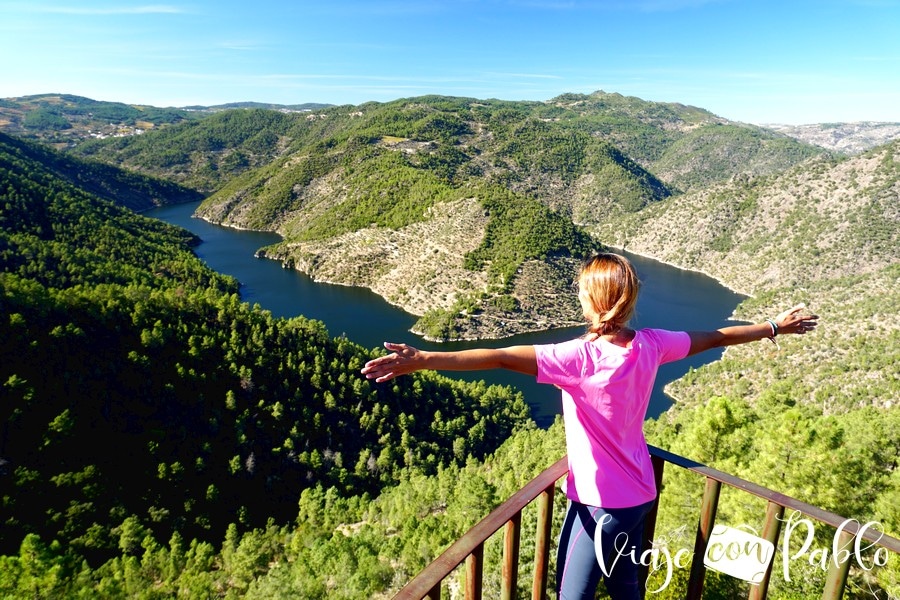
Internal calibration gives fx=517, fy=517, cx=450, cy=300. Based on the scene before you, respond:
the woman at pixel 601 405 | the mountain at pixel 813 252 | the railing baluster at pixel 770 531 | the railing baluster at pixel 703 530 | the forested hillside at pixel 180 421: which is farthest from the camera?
the mountain at pixel 813 252

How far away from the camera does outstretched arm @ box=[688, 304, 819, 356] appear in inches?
146

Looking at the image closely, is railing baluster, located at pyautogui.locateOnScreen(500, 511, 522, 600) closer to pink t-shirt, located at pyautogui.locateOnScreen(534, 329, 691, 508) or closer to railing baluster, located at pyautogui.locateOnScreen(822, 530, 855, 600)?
pink t-shirt, located at pyautogui.locateOnScreen(534, 329, 691, 508)

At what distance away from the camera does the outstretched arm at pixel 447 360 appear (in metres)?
2.78

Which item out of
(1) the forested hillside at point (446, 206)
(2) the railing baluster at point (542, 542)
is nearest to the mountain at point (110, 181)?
(1) the forested hillside at point (446, 206)

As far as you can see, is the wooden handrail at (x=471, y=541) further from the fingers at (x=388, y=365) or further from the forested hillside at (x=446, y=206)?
the forested hillside at (x=446, y=206)

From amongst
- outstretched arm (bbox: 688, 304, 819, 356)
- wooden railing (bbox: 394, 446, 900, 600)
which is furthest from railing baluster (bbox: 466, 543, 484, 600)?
outstretched arm (bbox: 688, 304, 819, 356)

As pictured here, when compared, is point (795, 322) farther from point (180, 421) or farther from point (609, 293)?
point (180, 421)

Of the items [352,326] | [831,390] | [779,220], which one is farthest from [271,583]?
[779,220]

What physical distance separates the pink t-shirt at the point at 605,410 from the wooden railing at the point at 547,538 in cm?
27

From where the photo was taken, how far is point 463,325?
231 ft

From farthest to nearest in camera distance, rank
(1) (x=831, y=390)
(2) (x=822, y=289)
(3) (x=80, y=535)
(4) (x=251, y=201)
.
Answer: (4) (x=251, y=201) → (2) (x=822, y=289) → (1) (x=831, y=390) → (3) (x=80, y=535)

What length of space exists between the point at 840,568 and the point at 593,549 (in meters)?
1.49

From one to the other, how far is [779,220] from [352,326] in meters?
77.7

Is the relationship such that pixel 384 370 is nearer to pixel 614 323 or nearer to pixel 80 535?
pixel 614 323
